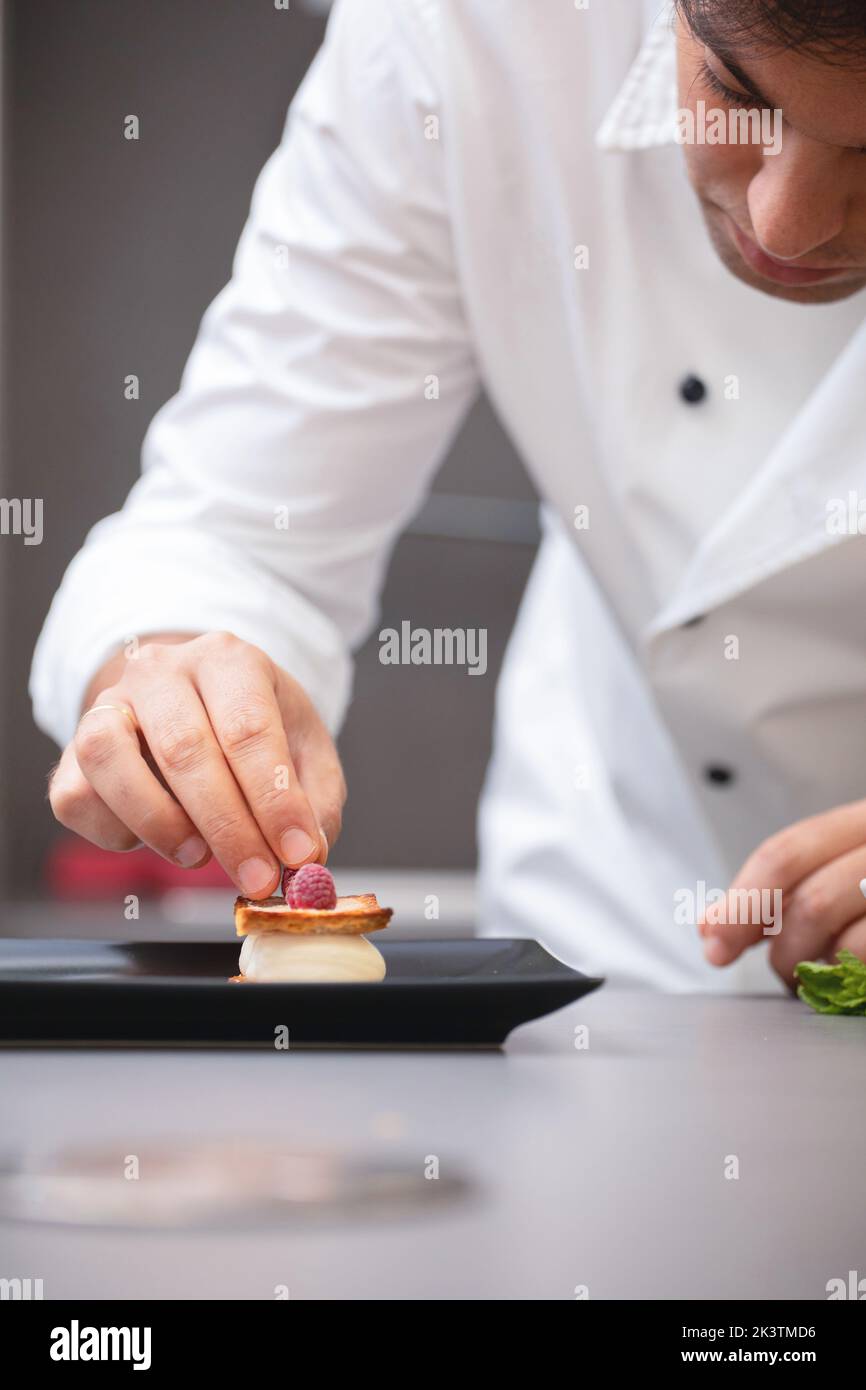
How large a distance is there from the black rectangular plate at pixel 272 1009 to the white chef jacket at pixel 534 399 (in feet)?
1.56

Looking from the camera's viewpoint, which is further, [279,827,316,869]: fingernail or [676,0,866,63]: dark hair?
[279,827,316,869]: fingernail

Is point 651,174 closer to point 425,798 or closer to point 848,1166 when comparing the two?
point 848,1166

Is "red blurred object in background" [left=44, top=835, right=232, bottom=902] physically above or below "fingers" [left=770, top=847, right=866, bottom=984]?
below

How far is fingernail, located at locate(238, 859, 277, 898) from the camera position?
0.96 metres

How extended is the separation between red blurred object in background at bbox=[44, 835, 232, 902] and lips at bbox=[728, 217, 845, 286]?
2683 millimetres

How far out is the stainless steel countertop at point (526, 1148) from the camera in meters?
0.47

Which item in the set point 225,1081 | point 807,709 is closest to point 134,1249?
point 225,1081

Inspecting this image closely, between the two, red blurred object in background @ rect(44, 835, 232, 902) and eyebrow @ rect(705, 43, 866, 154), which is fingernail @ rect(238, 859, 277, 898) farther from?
red blurred object in background @ rect(44, 835, 232, 902)

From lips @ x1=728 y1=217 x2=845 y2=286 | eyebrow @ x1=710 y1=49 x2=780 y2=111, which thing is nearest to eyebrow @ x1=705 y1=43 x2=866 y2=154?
eyebrow @ x1=710 y1=49 x2=780 y2=111

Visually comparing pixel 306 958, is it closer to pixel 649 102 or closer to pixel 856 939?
pixel 856 939

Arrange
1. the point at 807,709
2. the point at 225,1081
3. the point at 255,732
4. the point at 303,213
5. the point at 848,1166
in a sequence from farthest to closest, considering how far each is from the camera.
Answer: the point at 303,213
the point at 807,709
the point at 255,732
the point at 225,1081
the point at 848,1166

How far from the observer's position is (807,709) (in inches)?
52.7

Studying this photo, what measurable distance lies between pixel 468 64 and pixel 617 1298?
1.18 meters

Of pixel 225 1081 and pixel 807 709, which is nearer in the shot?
pixel 225 1081
